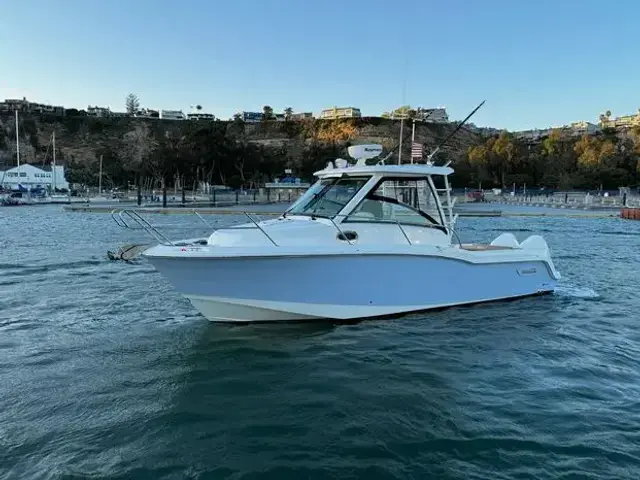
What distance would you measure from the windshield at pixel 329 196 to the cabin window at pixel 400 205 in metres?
0.28

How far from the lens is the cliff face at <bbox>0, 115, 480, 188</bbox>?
87188 mm

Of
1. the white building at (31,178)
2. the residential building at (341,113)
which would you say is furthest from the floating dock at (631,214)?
the residential building at (341,113)

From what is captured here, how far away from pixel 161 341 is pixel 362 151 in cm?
475

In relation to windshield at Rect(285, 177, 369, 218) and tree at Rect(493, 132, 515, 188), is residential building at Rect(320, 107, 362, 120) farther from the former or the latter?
windshield at Rect(285, 177, 369, 218)

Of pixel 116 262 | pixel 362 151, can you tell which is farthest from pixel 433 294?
pixel 116 262

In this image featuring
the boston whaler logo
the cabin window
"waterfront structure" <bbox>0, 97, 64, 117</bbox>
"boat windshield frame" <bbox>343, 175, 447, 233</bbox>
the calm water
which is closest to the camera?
the calm water

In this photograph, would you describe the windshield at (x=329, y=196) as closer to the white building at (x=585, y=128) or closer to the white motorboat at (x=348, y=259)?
the white motorboat at (x=348, y=259)

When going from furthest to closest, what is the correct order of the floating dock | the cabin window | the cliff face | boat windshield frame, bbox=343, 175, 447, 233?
1. the cliff face
2. the floating dock
3. the cabin window
4. boat windshield frame, bbox=343, 175, 447, 233

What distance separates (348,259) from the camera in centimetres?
766

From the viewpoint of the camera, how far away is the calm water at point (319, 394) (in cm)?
435

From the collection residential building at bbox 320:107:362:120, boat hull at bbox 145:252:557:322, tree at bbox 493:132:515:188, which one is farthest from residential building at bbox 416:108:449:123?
residential building at bbox 320:107:362:120

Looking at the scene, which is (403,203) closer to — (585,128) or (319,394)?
(319,394)

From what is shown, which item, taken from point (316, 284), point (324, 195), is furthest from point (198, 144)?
point (316, 284)

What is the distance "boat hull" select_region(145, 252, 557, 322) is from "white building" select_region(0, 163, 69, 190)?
95.7m
